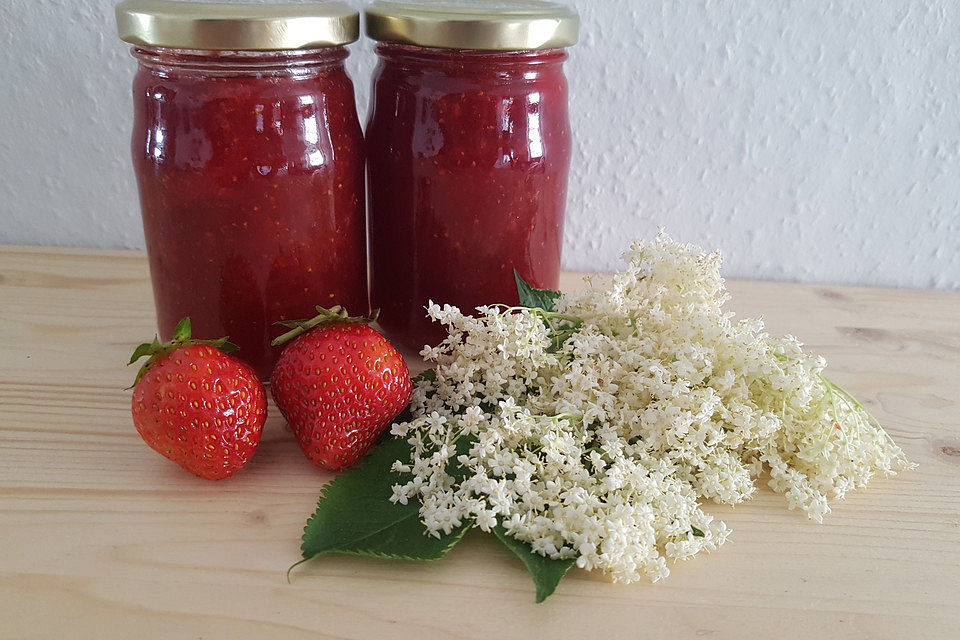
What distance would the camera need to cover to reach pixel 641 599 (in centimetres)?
57

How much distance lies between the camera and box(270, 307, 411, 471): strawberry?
0.67 meters

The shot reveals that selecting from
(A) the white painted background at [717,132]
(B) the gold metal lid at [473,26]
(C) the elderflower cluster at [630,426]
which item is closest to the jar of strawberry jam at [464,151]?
(B) the gold metal lid at [473,26]

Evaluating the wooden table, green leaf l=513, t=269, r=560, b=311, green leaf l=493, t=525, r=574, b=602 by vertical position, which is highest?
green leaf l=513, t=269, r=560, b=311

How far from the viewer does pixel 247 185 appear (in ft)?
2.38

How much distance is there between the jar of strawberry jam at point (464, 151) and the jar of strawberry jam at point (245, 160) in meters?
0.05

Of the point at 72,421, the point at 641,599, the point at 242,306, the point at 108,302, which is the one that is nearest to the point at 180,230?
the point at 242,306

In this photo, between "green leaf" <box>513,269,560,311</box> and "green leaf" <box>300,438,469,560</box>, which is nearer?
"green leaf" <box>300,438,469,560</box>

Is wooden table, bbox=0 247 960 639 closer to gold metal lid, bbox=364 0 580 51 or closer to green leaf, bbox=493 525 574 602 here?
green leaf, bbox=493 525 574 602

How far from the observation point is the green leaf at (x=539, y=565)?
560mm

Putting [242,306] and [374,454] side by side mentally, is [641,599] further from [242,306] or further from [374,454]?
[242,306]

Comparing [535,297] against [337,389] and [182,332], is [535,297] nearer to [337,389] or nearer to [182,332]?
[337,389]

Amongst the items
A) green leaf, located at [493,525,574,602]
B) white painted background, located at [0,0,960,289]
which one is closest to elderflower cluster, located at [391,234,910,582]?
green leaf, located at [493,525,574,602]

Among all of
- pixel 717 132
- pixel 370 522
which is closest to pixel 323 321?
pixel 370 522

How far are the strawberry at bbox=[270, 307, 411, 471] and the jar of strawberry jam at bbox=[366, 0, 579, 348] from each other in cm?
17
